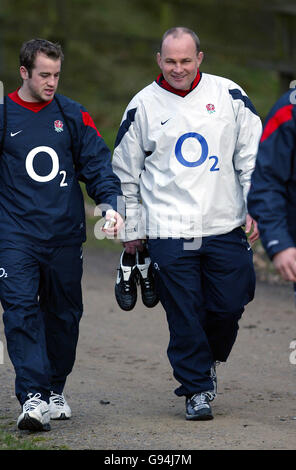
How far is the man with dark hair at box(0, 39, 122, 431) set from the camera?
20.6ft

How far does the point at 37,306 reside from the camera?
6.36m

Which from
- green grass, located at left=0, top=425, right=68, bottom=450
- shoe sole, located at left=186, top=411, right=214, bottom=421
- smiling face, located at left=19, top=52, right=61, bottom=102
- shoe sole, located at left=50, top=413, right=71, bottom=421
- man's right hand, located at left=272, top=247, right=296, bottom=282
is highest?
smiling face, located at left=19, top=52, right=61, bottom=102

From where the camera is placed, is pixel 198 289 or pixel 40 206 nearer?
pixel 40 206

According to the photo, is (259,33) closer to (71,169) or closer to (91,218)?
(91,218)

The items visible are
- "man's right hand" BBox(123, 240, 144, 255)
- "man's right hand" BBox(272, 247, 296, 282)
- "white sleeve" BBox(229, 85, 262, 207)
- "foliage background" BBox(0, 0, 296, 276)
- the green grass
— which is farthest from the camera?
"foliage background" BBox(0, 0, 296, 276)

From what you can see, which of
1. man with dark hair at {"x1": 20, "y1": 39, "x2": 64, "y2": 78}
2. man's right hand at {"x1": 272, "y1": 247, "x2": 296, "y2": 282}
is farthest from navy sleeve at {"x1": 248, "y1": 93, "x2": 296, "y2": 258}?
man with dark hair at {"x1": 20, "y1": 39, "x2": 64, "y2": 78}

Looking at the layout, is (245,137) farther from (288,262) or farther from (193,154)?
(288,262)

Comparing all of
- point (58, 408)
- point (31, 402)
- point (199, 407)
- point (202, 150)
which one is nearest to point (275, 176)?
point (202, 150)

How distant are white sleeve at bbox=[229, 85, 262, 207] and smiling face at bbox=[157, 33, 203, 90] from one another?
0.93 feet

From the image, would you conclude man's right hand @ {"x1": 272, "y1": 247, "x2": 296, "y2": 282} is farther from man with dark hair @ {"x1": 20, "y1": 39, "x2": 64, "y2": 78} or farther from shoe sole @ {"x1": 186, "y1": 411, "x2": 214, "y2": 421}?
man with dark hair @ {"x1": 20, "y1": 39, "x2": 64, "y2": 78}

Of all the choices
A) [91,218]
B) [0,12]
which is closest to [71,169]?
[91,218]

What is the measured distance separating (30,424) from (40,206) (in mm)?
1165

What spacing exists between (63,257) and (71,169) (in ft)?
1.61

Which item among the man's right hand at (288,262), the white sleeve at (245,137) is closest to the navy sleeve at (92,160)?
the white sleeve at (245,137)
